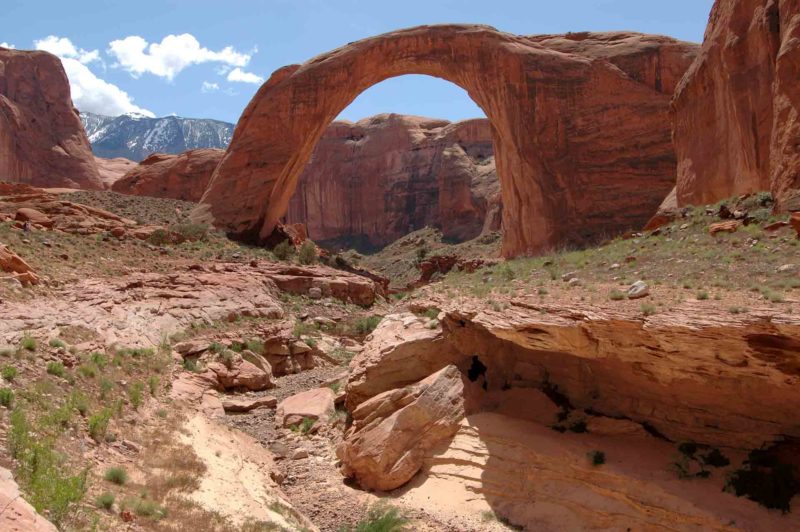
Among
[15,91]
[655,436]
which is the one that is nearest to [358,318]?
[655,436]

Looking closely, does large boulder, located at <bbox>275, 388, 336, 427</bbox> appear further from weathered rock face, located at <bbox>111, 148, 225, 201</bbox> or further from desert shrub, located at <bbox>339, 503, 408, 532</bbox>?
weathered rock face, located at <bbox>111, 148, 225, 201</bbox>

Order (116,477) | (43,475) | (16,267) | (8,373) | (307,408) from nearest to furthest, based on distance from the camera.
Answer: (43,475) → (116,477) → (8,373) → (307,408) → (16,267)

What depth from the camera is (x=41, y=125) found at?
41875 mm

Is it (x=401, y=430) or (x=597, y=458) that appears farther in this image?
(x=401, y=430)

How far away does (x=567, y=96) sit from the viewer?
21125 millimetres

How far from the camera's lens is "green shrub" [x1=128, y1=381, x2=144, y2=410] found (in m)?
9.35

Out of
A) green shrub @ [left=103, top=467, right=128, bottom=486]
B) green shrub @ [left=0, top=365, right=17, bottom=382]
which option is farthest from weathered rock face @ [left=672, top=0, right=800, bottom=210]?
green shrub @ [left=0, top=365, right=17, bottom=382]

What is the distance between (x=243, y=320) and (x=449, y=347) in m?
7.44

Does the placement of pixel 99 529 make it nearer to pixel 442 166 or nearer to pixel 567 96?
pixel 567 96

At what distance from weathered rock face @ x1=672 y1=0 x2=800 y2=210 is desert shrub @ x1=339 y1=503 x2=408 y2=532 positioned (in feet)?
23.9

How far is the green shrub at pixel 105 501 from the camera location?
5.55 metres

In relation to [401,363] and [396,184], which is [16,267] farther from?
[396,184]

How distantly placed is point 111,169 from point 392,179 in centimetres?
2295

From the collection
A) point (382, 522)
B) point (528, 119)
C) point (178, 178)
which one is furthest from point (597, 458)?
point (178, 178)
